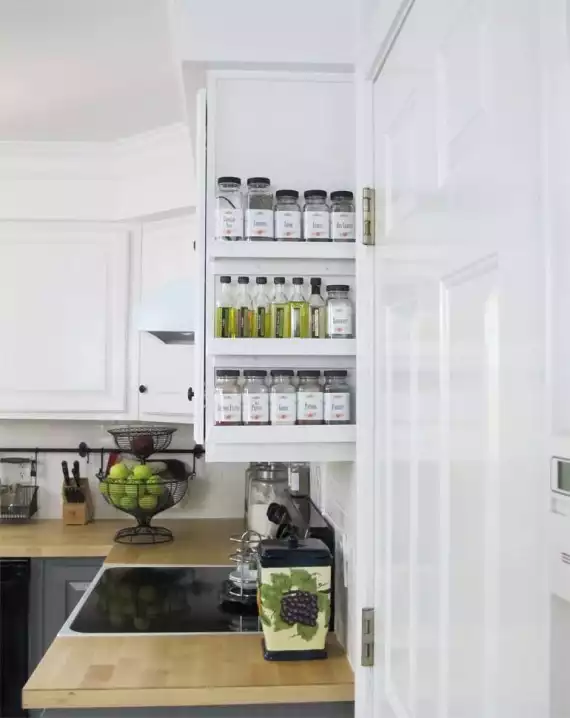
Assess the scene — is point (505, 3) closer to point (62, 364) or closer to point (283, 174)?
point (283, 174)

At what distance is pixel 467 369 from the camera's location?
0.82m

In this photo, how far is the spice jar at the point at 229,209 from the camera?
1.50 meters

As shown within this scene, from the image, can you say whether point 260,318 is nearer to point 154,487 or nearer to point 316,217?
point 316,217

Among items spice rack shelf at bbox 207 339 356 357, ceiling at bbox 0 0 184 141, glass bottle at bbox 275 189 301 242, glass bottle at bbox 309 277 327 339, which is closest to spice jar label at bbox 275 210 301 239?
glass bottle at bbox 275 189 301 242

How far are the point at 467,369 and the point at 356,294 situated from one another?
25.9 inches

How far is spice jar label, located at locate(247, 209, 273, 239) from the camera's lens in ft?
4.92

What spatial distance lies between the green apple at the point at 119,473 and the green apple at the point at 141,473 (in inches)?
1.3

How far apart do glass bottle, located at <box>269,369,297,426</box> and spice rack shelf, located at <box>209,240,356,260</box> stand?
0.76 feet

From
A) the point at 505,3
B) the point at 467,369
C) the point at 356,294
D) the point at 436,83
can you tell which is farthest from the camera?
the point at 356,294

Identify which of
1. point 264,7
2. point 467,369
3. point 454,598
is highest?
point 264,7

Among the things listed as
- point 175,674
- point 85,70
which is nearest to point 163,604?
point 175,674

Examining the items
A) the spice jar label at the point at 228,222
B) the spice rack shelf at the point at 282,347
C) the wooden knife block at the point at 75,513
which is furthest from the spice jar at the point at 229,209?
the wooden knife block at the point at 75,513

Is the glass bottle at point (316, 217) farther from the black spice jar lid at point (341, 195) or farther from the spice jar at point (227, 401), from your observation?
the spice jar at point (227, 401)

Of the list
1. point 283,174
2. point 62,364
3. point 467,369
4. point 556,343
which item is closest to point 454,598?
point 467,369
